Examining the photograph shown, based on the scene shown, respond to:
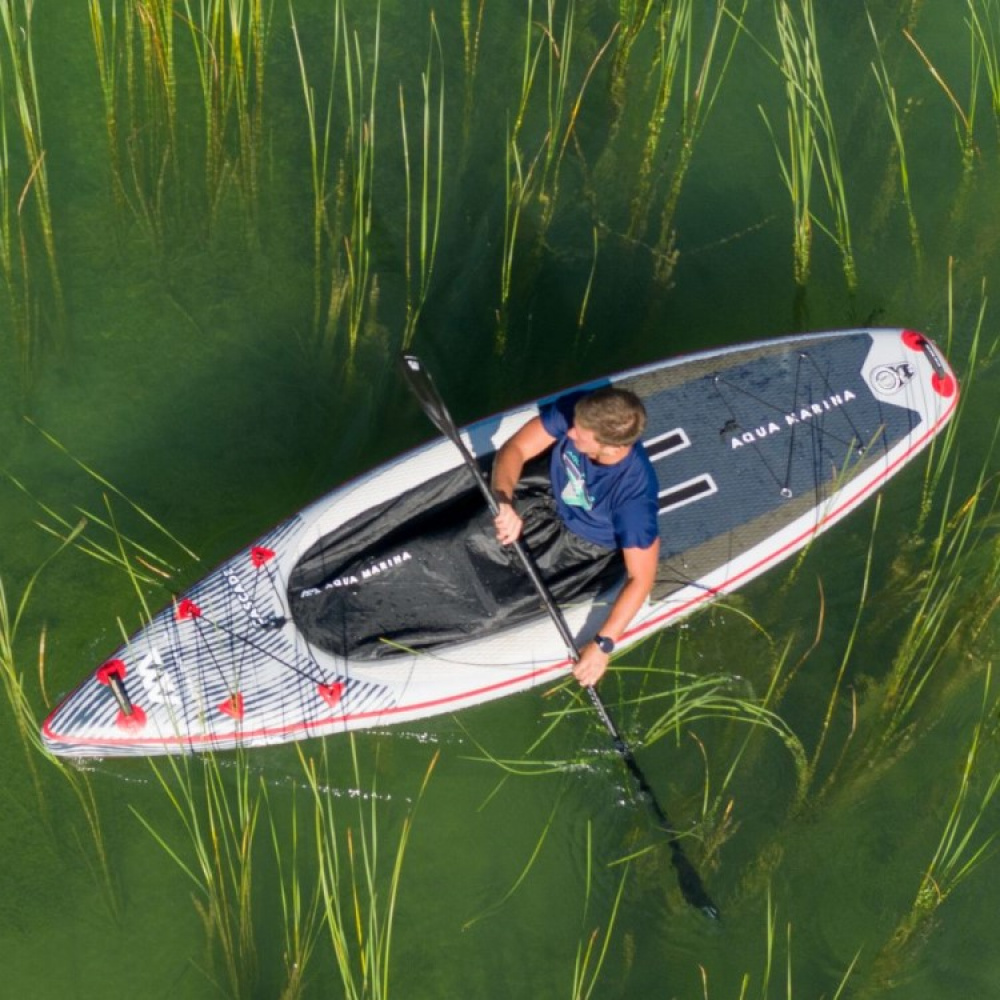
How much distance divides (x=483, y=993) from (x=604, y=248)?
2812 millimetres

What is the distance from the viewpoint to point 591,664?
12.5 ft

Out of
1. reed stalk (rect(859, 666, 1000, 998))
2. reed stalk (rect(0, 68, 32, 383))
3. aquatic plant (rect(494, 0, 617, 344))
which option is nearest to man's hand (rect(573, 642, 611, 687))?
reed stalk (rect(859, 666, 1000, 998))

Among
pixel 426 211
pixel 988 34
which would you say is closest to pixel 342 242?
pixel 426 211

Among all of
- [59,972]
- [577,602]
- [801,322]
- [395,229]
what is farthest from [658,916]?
[395,229]

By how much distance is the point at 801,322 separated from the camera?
497 cm

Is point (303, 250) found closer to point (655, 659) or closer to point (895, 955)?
point (655, 659)

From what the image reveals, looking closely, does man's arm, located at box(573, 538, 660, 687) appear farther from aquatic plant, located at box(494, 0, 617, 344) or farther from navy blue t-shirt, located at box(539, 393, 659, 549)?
aquatic plant, located at box(494, 0, 617, 344)

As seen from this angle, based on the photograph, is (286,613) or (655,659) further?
(655,659)

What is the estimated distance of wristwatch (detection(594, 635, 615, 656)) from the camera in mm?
3765

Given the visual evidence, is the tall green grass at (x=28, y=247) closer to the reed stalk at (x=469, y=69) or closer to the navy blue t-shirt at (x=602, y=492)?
the reed stalk at (x=469, y=69)

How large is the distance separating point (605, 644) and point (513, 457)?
0.65 m

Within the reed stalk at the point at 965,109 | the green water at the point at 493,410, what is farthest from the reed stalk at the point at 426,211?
the reed stalk at the point at 965,109

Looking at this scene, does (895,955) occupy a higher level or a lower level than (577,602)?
lower

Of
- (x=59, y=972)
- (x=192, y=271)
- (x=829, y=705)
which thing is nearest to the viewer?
(x=59, y=972)
